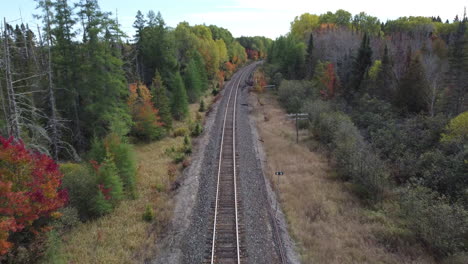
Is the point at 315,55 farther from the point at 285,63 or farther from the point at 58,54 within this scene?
the point at 58,54

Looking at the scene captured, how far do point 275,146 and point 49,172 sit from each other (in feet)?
62.2

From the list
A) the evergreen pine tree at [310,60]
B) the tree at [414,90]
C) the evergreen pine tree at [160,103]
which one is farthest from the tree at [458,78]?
the evergreen pine tree at [160,103]

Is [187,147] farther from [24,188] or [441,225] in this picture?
[441,225]

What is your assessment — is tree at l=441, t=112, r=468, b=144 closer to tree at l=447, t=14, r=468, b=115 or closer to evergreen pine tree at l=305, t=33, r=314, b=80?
tree at l=447, t=14, r=468, b=115

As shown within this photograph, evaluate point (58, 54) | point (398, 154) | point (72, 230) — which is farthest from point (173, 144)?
point (398, 154)

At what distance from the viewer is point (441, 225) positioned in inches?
497

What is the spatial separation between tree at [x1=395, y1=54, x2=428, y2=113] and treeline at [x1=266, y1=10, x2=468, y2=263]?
94mm

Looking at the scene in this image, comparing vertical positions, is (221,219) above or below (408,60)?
below

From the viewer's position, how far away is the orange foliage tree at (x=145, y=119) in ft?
95.2

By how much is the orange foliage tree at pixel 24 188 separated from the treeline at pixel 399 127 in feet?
47.8

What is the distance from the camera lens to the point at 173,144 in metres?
28.7

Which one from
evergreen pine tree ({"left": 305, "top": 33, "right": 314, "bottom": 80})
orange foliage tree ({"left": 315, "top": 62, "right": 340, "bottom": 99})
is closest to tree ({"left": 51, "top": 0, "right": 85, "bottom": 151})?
orange foliage tree ({"left": 315, "top": 62, "right": 340, "bottom": 99})

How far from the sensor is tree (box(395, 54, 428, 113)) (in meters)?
31.9

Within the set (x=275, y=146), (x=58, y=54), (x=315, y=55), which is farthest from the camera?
(x=315, y=55)
